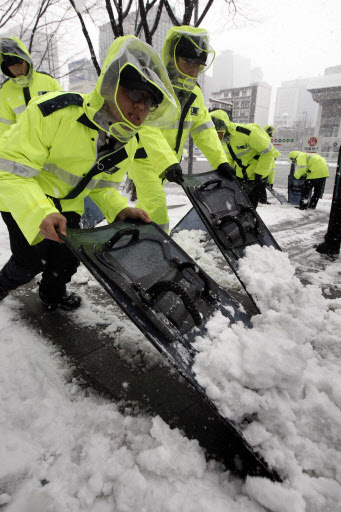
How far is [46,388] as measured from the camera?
5.04 feet

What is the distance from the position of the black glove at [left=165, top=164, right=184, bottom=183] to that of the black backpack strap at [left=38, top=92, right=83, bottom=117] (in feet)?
3.21

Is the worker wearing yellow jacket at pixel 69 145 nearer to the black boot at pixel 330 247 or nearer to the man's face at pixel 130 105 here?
the man's face at pixel 130 105

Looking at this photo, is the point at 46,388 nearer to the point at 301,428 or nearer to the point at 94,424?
the point at 94,424

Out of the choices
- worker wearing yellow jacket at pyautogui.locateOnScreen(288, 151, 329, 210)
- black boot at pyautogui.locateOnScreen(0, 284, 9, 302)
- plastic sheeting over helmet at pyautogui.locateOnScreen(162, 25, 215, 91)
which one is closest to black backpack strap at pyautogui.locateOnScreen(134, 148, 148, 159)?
plastic sheeting over helmet at pyautogui.locateOnScreen(162, 25, 215, 91)

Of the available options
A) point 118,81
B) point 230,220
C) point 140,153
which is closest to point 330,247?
point 230,220

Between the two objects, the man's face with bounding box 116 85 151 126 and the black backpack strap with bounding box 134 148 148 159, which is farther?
the black backpack strap with bounding box 134 148 148 159

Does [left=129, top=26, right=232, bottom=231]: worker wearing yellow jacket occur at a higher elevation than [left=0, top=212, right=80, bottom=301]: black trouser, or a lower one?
higher

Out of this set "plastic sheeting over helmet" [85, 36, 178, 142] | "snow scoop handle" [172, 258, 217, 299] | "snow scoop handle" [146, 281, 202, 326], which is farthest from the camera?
"snow scoop handle" [172, 258, 217, 299]

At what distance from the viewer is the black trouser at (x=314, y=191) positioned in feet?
22.1

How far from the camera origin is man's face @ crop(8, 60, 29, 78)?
3336 millimetres

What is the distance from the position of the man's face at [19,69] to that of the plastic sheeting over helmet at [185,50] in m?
1.66

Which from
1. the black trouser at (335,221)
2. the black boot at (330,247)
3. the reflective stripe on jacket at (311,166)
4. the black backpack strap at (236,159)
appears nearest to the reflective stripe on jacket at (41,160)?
the black trouser at (335,221)

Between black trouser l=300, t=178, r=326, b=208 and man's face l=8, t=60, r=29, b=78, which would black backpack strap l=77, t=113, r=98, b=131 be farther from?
black trouser l=300, t=178, r=326, b=208

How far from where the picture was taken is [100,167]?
1.84 meters
